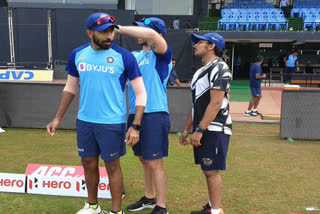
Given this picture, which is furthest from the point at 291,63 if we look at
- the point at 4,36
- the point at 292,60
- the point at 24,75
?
the point at 4,36

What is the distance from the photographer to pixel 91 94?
2.96 meters

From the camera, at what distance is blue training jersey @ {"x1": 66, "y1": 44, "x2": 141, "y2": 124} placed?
2893mm

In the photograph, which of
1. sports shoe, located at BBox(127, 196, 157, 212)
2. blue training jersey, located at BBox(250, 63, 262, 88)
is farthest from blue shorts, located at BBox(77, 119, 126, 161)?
blue training jersey, located at BBox(250, 63, 262, 88)

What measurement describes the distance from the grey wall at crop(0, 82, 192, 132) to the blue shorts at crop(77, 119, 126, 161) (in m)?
4.32

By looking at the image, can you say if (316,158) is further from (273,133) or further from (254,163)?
(273,133)

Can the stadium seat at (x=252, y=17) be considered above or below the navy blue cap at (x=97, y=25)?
above

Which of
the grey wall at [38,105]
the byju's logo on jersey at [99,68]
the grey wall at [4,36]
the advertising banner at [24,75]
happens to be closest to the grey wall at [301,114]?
the grey wall at [38,105]

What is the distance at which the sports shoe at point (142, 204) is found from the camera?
3.64 metres

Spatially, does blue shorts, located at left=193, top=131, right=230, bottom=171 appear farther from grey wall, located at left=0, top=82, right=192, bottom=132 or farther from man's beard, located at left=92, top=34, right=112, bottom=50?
grey wall, located at left=0, top=82, right=192, bottom=132

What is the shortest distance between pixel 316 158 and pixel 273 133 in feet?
6.35

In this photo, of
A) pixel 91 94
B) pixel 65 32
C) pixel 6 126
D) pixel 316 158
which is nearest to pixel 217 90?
pixel 91 94

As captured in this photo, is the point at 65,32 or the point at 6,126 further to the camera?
the point at 65,32

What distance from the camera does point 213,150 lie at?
3062mm

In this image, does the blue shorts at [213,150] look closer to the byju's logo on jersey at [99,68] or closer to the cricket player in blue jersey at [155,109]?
the cricket player in blue jersey at [155,109]
